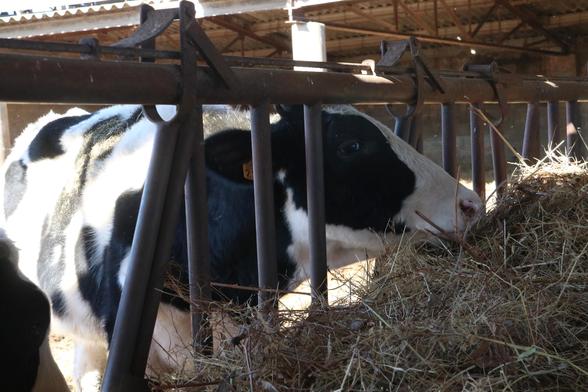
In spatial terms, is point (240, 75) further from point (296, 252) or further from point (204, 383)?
point (296, 252)

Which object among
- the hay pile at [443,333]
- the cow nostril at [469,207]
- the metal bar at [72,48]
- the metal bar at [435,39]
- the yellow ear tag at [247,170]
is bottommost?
the metal bar at [435,39]

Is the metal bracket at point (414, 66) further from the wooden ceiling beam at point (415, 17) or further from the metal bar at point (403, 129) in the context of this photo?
the wooden ceiling beam at point (415, 17)

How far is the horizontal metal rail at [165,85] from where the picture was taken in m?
1.56

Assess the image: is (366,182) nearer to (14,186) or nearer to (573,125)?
(573,125)

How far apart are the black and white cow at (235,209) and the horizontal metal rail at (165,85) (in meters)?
0.26

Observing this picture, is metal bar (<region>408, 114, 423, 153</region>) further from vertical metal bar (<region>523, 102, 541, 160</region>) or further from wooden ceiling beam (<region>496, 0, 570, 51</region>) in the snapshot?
wooden ceiling beam (<region>496, 0, 570, 51</region>)

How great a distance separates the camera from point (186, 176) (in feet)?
6.61

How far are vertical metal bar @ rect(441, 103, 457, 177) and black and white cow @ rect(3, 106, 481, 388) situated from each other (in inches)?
20.3

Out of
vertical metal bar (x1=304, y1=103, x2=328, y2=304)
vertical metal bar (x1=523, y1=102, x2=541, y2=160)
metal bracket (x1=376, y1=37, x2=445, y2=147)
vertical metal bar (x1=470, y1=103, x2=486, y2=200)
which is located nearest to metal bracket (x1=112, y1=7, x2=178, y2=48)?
vertical metal bar (x1=304, y1=103, x2=328, y2=304)

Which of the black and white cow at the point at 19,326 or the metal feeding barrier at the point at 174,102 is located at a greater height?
the metal feeding barrier at the point at 174,102

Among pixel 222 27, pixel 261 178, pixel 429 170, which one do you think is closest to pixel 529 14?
pixel 222 27

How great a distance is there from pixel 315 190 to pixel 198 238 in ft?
1.40

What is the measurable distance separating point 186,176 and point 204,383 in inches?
21.4

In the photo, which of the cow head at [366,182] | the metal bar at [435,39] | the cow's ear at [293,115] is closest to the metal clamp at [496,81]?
the cow head at [366,182]
